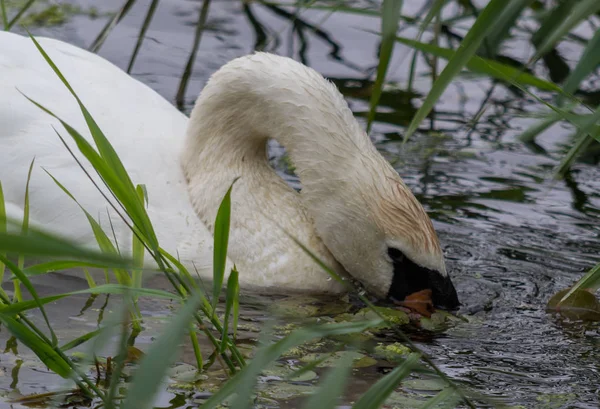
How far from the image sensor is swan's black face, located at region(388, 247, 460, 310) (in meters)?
4.29

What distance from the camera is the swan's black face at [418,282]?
4293mm

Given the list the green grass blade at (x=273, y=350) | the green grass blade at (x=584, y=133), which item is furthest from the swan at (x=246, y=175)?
the green grass blade at (x=273, y=350)

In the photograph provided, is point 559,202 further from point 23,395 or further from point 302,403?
point 23,395

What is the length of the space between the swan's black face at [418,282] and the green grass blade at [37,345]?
1.69 m

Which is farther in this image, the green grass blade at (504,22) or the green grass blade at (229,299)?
the green grass blade at (504,22)

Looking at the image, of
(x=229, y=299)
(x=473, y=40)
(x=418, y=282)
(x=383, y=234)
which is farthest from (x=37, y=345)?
(x=418, y=282)

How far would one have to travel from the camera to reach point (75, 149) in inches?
168

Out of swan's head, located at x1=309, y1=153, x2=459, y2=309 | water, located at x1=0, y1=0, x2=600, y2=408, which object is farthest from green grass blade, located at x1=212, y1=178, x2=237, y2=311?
swan's head, located at x1=309, y1=153, x2=459, y2=309

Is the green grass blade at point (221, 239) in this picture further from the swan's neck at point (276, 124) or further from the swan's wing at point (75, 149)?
the swan's neck at point (276, 124)

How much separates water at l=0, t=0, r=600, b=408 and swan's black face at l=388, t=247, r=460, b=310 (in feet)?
0.34

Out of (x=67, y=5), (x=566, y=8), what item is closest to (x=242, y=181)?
(x=566, y=8)

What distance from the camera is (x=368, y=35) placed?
7.85 metres

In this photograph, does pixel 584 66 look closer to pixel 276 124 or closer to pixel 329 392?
pixel 329 392

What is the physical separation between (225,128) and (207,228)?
1.59ft
